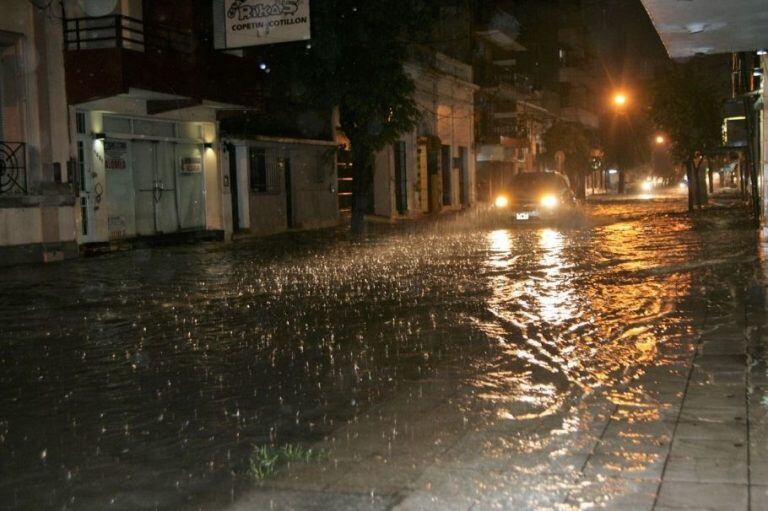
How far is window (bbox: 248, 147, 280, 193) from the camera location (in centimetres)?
2673

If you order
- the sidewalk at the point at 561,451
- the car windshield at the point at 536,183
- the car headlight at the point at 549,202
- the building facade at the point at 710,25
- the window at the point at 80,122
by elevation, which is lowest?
the sidewalk at the point at 561,451

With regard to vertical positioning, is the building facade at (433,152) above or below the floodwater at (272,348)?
above

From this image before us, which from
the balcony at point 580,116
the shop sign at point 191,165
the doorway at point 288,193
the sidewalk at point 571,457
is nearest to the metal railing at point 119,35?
the shop sign at point 191,165

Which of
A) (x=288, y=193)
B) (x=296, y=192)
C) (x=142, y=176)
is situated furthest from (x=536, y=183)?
(x=142, y=176)

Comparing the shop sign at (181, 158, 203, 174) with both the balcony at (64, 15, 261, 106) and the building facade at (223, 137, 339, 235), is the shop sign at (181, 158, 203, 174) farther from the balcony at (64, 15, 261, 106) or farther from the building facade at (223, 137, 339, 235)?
the balcony at (64, 15, 261, 106)

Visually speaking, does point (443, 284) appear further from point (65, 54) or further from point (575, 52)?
point (575, 52)

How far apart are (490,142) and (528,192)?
25397 millimetres

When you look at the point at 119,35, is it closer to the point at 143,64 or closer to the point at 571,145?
the point at 143,64

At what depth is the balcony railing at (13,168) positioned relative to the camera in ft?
58.9

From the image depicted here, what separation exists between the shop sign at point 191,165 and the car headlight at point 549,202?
10140 millimetres

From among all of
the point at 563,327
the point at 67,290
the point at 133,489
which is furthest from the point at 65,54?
the point at 133,489

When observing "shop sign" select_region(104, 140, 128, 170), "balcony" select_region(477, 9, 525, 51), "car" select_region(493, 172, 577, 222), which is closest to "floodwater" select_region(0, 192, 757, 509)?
"shop sign" select_region(104, 140, 128, 170)

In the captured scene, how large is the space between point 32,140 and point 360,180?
31.6 feet

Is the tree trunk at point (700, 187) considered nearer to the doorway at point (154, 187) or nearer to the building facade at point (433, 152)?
the building facade at point (433, 152)
